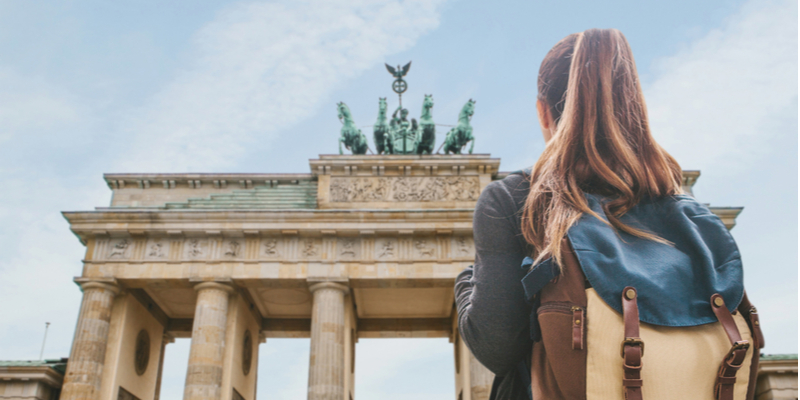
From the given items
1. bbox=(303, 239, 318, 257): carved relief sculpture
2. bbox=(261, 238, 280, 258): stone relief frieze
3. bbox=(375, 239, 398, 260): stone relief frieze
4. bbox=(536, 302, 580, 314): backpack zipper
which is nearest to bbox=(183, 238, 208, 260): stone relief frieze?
bbox=(261, 238, 280, 258): stone relief frieze

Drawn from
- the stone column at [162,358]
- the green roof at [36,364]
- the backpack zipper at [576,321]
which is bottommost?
the backpack zipper at [576,321]

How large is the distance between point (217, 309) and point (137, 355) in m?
5.37

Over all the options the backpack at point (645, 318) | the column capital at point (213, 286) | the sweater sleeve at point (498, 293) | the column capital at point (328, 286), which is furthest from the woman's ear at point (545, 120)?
the column capital at point (213, 286)

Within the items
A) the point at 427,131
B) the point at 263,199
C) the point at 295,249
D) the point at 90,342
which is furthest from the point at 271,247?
the point at 427,131

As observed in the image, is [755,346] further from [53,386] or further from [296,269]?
[53,386]

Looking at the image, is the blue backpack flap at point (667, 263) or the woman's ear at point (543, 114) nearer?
the blue backpack flap at point (667, 263)

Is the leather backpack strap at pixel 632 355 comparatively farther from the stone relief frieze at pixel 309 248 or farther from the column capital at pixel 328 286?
the stone relief frieze at pixel 309 248

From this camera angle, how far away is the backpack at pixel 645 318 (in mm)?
1368

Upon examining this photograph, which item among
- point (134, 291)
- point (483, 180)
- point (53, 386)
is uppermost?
point (483, 180)

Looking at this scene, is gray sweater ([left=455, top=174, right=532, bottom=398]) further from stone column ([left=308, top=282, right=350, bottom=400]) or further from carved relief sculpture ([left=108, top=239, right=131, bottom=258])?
carved relief sculpture ([left=108, top=239, right=131, bottom=258])

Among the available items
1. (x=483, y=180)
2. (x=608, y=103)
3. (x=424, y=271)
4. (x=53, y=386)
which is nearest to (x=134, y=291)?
(x=53, y=386)

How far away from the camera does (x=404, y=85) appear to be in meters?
29.8

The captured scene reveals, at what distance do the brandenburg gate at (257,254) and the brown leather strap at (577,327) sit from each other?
19.9 metres

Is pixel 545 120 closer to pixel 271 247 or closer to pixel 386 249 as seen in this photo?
pixel 386 249
